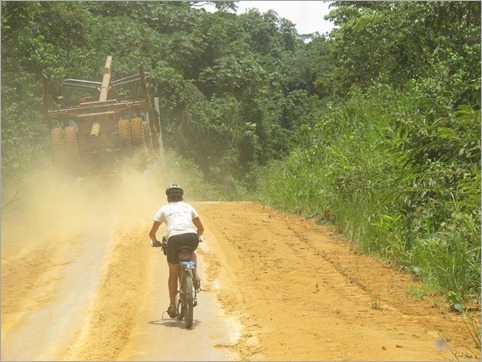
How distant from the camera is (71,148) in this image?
62.7 ft

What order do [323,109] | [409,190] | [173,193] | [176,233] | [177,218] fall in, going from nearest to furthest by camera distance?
[176,233]
[177,218]
[173,193]
[409,190]
[323,109]

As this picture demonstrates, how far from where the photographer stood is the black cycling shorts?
921 cm

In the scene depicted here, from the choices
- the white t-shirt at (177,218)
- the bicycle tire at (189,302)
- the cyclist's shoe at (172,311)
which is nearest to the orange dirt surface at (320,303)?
the bicycle tire at (189,302)

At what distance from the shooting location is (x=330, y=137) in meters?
20.3

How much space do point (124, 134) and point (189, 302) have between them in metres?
10.9

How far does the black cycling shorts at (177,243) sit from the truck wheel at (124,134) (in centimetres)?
1019

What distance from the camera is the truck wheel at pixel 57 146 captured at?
19.2 m

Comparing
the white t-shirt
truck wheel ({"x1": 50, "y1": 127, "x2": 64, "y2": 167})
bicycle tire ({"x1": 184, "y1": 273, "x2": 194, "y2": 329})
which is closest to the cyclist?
the white t-shirt

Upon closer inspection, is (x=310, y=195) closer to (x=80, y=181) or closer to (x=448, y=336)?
(x=80, y=181)

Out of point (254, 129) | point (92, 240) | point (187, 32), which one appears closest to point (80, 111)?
point (92, 240)

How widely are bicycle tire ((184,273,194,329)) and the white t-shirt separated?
0.57m

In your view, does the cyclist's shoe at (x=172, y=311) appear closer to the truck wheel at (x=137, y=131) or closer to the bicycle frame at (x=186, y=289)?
the bicycle frame at (x=186, y=289)

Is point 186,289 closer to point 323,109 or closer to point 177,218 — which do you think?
point 177,218

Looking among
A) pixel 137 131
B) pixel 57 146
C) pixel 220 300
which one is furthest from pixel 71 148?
pixel 220 300
